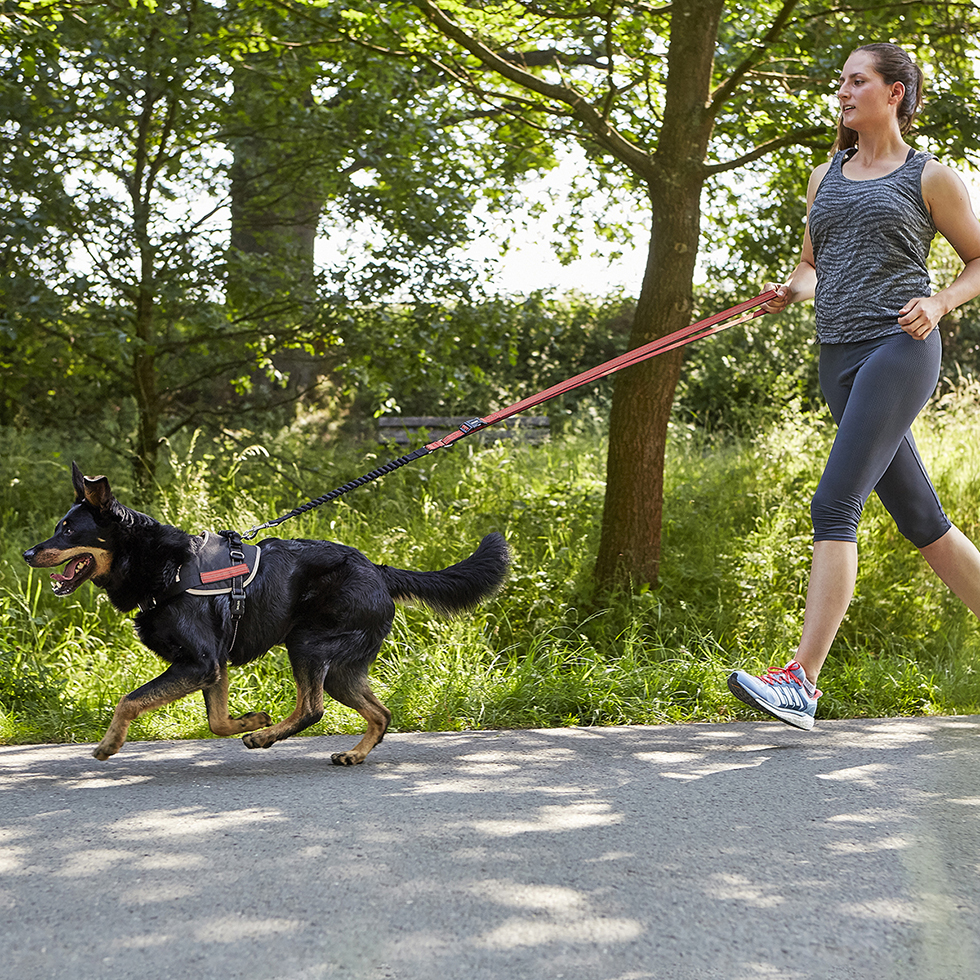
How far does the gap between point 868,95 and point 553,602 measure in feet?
11.1

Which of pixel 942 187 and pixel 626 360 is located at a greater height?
pixel 942 187

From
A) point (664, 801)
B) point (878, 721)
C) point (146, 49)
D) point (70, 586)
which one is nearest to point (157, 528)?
point (70, 586)

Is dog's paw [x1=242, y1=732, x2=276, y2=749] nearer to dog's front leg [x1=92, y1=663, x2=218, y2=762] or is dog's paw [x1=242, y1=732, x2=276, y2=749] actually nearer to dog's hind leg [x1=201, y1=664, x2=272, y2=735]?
dog's hind leg [x1=201, y1=664, x2=272, y2=735]

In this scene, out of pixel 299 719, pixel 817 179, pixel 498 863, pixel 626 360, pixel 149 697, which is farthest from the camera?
pixel 626 360

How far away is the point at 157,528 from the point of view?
3684mm

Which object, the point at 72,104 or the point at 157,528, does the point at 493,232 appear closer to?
the point at 72,104

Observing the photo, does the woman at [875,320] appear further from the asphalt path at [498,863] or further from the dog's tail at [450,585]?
the dog's tail at [450,585]

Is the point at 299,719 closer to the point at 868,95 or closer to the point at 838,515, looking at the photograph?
the point at 838,515

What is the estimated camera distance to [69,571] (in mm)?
3523

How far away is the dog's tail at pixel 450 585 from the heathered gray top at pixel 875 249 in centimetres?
152

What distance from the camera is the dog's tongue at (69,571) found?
11.4ft

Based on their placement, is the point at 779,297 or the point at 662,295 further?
the point at 662,295

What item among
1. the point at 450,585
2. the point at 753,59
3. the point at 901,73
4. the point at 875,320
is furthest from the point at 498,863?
the point at 753,59

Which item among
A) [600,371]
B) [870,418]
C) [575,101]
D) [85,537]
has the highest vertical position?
[575,101]
